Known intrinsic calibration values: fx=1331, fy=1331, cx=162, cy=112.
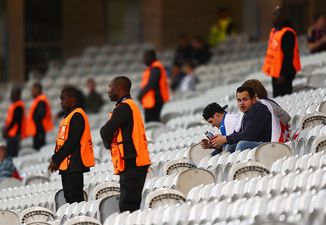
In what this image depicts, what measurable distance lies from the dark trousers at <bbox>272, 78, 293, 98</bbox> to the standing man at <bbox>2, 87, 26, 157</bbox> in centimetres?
703

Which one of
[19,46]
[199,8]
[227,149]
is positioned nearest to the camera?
[227,149]

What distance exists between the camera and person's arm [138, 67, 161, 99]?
19312mm

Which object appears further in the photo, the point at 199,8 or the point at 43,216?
the point at 199,8

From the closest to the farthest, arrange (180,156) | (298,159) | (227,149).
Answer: (298,159)
(227,149)
(180,156)

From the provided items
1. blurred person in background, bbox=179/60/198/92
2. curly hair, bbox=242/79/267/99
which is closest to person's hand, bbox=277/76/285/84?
curly hair, bbox=242/79/267/99

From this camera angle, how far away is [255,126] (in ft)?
40.5

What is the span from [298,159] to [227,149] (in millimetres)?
2116

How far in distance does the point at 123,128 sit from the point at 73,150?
1001 millimetres

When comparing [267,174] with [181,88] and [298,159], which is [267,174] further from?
[181,88]

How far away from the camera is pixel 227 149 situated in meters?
12.8

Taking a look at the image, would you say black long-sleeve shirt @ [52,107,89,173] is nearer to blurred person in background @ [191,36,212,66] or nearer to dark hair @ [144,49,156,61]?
dark hair @ [144,49,156,61]

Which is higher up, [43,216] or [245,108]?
[245,108]

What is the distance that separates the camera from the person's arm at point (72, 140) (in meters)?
12.1

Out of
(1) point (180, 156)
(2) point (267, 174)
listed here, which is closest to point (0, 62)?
(1) point (180, 156)
